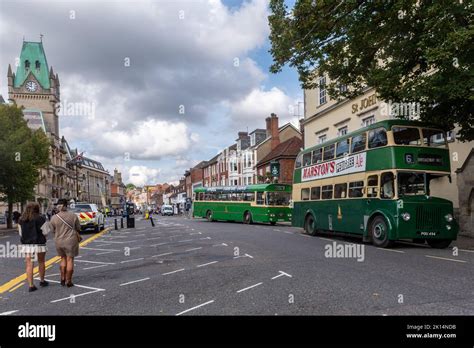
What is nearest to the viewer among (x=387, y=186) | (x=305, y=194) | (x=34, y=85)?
(x=387, y=186)

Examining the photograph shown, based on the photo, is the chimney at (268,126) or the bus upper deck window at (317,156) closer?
the bus upper deck window at (317,156)

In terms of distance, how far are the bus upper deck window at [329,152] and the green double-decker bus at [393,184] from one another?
1.91 ft

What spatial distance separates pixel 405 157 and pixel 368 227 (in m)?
2.92

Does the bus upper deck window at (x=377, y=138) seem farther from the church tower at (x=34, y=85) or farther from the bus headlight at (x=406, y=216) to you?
the church tower at (x=34, y=85)

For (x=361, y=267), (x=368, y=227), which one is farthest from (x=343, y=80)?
(x=361, y=267)

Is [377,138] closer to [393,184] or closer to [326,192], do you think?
[393,184]

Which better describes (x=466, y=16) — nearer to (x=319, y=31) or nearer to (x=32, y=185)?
(x=319, y=31)

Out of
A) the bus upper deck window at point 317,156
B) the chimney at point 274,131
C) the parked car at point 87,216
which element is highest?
the chimney at point 274,131

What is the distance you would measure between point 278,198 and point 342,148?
13723 millimetres

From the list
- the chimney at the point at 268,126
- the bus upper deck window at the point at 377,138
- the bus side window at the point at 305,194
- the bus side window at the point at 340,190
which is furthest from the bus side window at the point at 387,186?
the chimney at the point at 268,126

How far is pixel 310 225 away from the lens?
1952cm

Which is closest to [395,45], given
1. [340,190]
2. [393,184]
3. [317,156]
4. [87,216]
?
[393,184]

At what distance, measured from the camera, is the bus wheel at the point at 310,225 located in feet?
62.5

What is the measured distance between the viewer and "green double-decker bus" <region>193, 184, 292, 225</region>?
97.5ft
